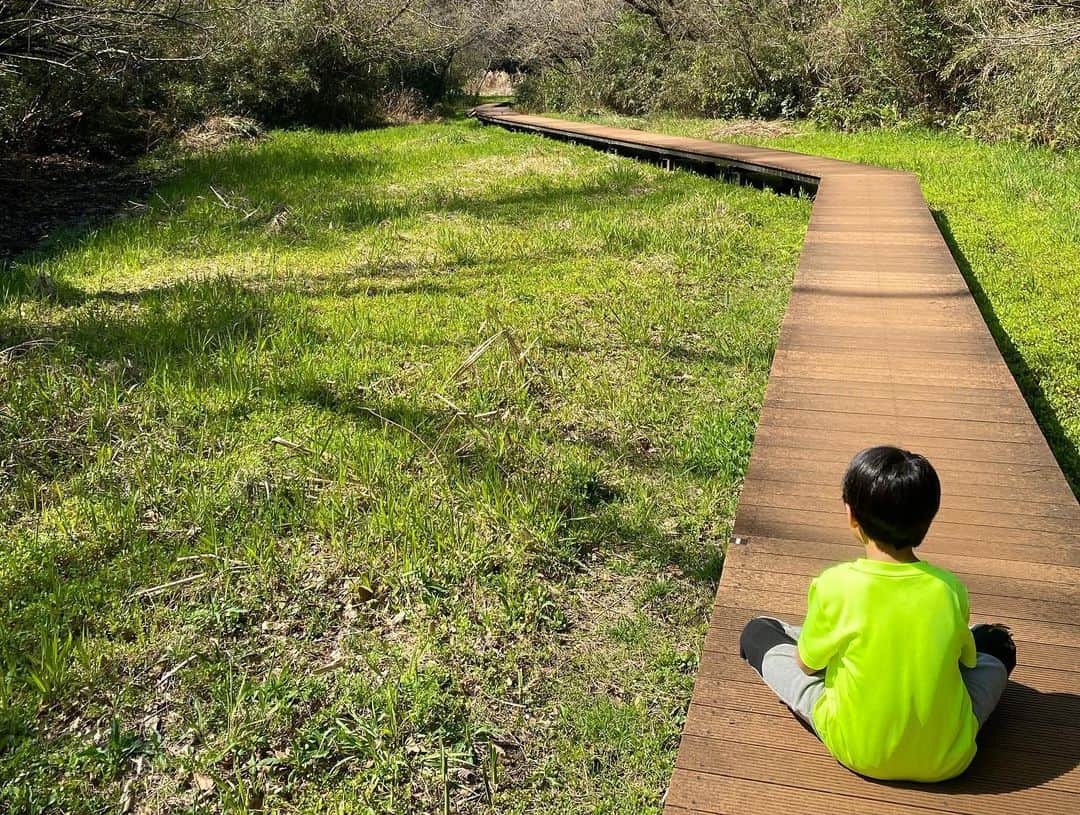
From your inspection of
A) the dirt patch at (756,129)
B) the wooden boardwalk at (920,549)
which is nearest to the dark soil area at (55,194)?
the wooden boardwalk at (920,549)

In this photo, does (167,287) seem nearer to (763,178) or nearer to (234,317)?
(234,317)

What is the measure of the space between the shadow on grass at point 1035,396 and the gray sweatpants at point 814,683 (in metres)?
1.98

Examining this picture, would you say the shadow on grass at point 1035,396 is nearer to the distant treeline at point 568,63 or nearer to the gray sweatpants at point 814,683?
the gray sweatpants at point 814,683

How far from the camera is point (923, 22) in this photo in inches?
638

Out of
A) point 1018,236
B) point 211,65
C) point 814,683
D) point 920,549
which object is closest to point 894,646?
point 814,683

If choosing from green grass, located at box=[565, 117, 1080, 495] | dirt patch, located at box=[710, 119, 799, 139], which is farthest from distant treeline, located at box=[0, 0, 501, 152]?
dirt patch, located at box=[710, 119, 799, 139]

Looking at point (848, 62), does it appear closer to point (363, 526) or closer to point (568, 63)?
point (568, 63)

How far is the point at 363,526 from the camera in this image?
3906mm

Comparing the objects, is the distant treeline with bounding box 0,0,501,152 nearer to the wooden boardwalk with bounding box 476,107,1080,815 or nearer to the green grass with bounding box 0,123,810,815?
the green grass with bounding box 0,123,810,815

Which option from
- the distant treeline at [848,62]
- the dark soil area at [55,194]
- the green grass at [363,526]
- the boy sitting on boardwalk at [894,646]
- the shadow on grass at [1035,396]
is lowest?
the dark soil area at [55,194]

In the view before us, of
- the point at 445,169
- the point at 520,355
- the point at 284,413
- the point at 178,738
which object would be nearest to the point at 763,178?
the point at 445,169

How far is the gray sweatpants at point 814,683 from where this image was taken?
2201mm

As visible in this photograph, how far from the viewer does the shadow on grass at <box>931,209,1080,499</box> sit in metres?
4.59

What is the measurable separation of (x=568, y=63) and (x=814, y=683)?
28397 mm
